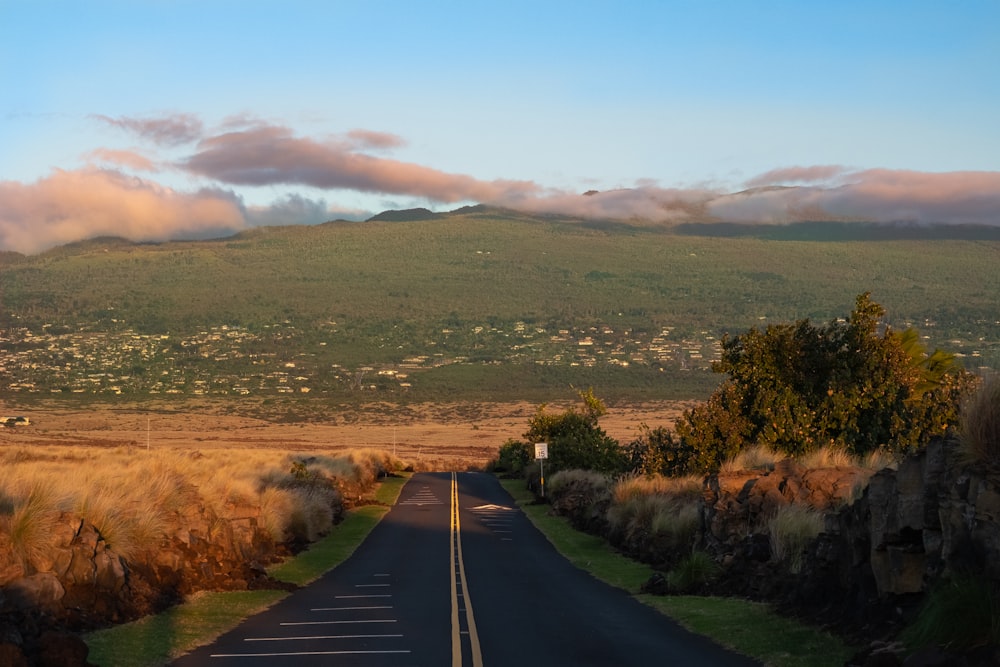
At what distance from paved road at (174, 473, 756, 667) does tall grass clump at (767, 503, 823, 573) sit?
2559 mm

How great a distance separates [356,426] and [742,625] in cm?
10718

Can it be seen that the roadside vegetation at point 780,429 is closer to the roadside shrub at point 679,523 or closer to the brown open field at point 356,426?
the roadside shrub at point 679,523

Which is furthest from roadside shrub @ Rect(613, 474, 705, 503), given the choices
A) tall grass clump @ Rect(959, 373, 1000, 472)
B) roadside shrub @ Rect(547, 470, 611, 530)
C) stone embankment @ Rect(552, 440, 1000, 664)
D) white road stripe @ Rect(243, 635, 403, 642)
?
tall grass clump @ Rect(959, 373, 1000, 472)

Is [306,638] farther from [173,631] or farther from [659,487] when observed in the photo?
[659,487]

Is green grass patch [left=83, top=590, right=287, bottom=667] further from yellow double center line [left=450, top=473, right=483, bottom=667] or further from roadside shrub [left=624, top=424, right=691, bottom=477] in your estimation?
roadside shrub [left=624, top=424, right=691, bottom=477]

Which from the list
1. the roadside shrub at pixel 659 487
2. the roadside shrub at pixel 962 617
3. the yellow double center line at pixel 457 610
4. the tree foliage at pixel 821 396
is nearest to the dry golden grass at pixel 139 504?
the yellow double center line at pixel 457 610

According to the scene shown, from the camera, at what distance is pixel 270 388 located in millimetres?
138500

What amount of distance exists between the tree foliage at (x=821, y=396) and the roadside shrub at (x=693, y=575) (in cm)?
909

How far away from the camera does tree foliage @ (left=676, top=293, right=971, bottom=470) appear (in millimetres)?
29781

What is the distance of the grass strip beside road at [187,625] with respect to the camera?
14.0 metres

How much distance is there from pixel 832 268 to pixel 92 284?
4644 inches

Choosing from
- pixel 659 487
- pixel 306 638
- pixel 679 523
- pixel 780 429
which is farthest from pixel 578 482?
pixel 306 638

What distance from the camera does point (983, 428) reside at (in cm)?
1167

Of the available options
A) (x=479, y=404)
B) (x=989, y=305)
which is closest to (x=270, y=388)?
(x=479, y=404)
